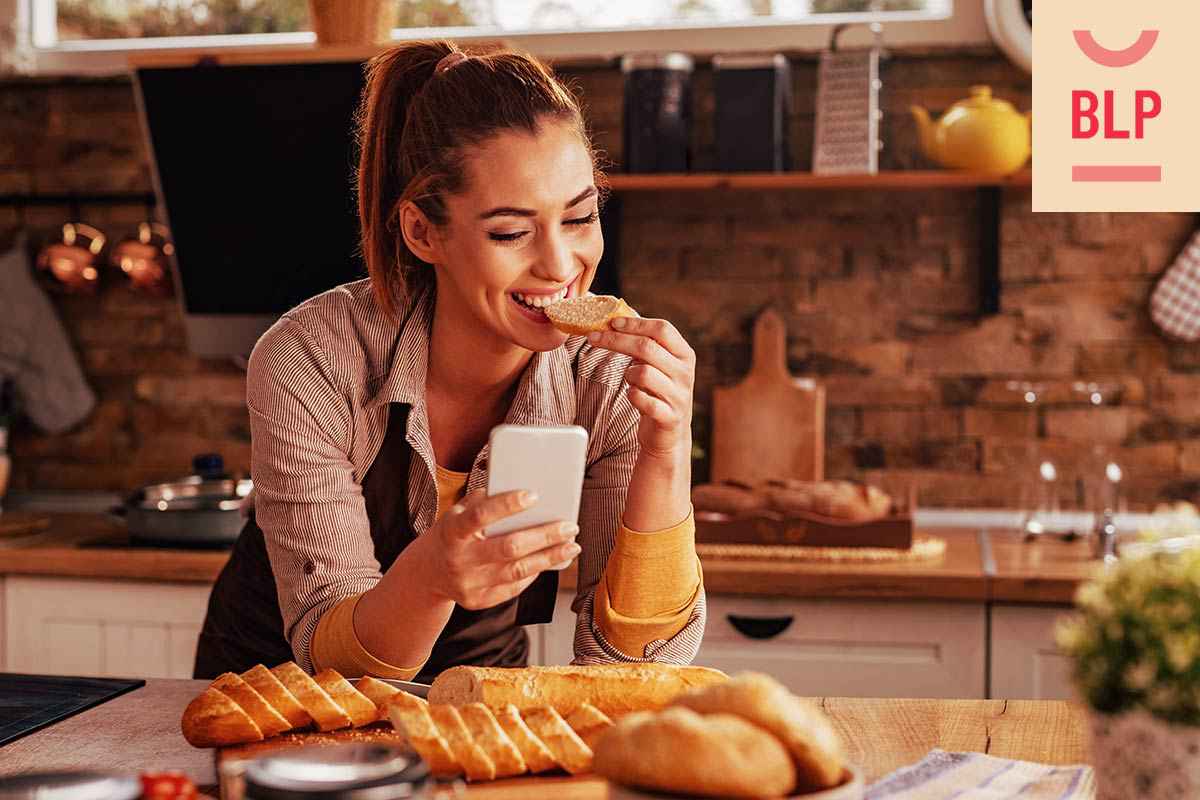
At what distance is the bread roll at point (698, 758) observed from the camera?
0.98m

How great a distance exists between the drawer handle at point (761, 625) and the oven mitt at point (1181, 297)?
4.01 ft

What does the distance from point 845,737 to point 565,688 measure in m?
0.29

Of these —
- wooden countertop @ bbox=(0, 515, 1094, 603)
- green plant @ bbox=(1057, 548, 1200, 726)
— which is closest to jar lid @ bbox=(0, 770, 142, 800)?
green plant @ bbox=(1057, 548, 1200, 726)

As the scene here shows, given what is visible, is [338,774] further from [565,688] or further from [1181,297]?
[1181,297]

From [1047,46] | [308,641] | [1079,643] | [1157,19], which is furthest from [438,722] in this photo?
[1157,19]

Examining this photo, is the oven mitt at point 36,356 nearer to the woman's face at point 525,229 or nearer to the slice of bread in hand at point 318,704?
the woman's face at point 525,229

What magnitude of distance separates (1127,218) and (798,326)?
81 cm

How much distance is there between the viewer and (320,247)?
10.9ft

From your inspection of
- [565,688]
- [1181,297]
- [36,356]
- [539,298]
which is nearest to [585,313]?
[539,298]

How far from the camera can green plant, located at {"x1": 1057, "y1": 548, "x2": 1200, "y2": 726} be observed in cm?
93

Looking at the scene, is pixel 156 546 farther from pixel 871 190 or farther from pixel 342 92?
pixel 871 190

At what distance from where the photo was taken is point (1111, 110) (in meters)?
1.61

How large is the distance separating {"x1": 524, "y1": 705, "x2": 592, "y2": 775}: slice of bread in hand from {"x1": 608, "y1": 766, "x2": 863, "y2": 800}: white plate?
21 cm

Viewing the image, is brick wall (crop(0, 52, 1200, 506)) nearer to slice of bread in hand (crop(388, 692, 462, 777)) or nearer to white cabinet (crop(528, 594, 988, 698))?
white cabinet (crop(528, 594, 988, 698))
